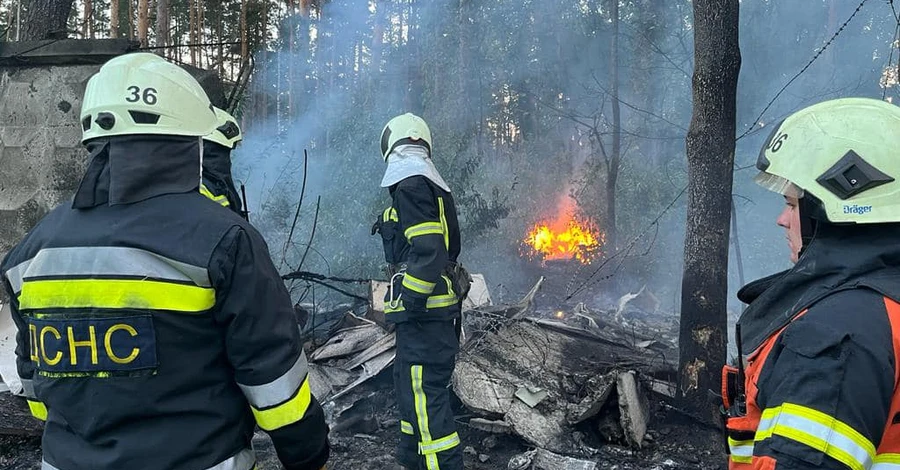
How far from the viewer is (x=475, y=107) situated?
755 inches

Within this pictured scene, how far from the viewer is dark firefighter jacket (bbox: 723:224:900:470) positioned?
1352 millimetres

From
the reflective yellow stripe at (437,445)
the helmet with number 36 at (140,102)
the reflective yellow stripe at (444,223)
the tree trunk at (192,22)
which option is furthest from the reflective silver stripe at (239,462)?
the tree trunk at (192,22)

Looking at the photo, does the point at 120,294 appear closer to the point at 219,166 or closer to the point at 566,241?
the point at 219,166

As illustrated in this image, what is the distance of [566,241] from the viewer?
14930mm

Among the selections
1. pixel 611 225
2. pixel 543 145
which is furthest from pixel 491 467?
pixel 543 145

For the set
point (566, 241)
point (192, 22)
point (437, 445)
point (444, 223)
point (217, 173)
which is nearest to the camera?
point (217, 173)

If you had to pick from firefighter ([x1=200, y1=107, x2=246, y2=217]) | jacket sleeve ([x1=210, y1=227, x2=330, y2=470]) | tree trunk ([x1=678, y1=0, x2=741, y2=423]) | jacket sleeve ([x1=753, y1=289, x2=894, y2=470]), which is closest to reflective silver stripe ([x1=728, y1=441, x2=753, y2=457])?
jacket sleeve ([x1=753, y1=289, x2=894, y2=470])

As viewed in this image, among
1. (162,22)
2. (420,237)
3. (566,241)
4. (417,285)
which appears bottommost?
(566,241)

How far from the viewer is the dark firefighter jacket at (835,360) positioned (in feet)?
4.43

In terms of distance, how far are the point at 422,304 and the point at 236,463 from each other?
2.49 m

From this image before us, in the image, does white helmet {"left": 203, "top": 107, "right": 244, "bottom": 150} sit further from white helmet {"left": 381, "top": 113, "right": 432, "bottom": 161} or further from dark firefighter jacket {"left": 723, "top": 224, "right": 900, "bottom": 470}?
dark firefighter jacket {"left": 723, "top": 224, "right": 900, "bottom": 470}

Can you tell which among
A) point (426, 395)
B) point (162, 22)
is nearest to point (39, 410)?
point (426, 395)

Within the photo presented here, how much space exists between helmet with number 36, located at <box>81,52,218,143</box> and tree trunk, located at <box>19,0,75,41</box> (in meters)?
6.13

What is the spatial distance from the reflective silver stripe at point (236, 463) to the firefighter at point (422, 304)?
2.33 meters
